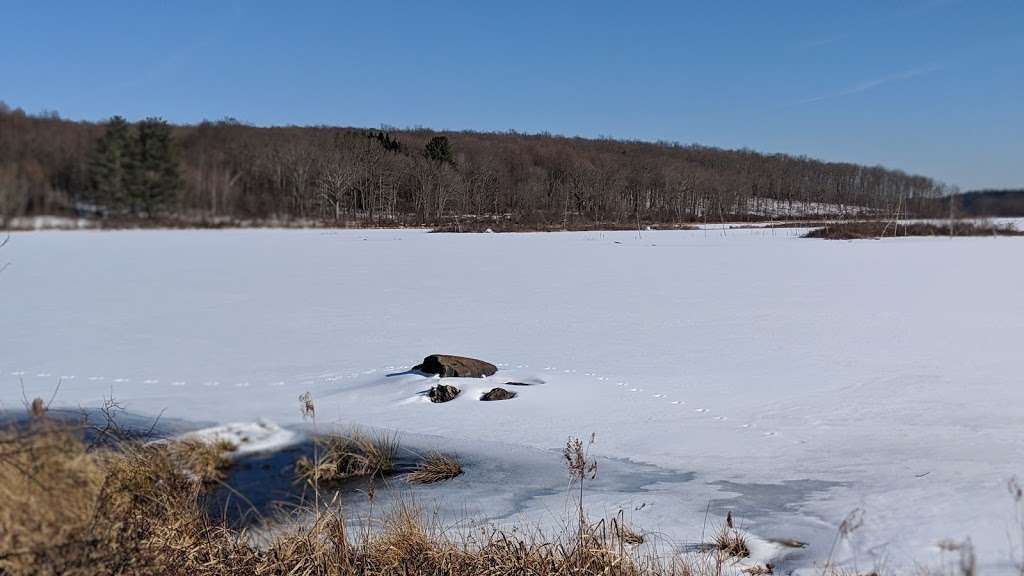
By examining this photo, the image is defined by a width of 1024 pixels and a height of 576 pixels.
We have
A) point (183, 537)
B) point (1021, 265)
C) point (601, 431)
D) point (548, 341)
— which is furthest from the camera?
point (1021, 265)

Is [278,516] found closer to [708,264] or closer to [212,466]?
[212,466]

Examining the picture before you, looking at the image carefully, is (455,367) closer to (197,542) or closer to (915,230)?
(197,542)

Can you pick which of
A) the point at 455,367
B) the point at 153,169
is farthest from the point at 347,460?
the point at 153,169

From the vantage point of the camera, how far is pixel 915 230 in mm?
38188

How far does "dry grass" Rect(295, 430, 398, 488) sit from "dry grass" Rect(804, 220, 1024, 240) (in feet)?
109

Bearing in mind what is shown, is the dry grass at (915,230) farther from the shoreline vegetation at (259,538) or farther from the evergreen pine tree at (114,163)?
the shoreline vegetation at (259,538)

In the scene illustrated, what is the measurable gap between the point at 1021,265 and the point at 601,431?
1876 centimetres

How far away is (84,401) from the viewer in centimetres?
659

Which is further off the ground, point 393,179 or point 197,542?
point 393,179

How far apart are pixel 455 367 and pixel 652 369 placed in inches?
87.6

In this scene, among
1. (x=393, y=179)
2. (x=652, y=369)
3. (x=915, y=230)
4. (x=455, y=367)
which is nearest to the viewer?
(x=455, y=367)

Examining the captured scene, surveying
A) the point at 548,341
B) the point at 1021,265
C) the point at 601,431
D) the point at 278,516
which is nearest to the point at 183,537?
the point at 278,516

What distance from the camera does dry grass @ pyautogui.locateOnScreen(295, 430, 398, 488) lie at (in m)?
5.15

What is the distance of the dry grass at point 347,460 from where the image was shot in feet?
16.9
